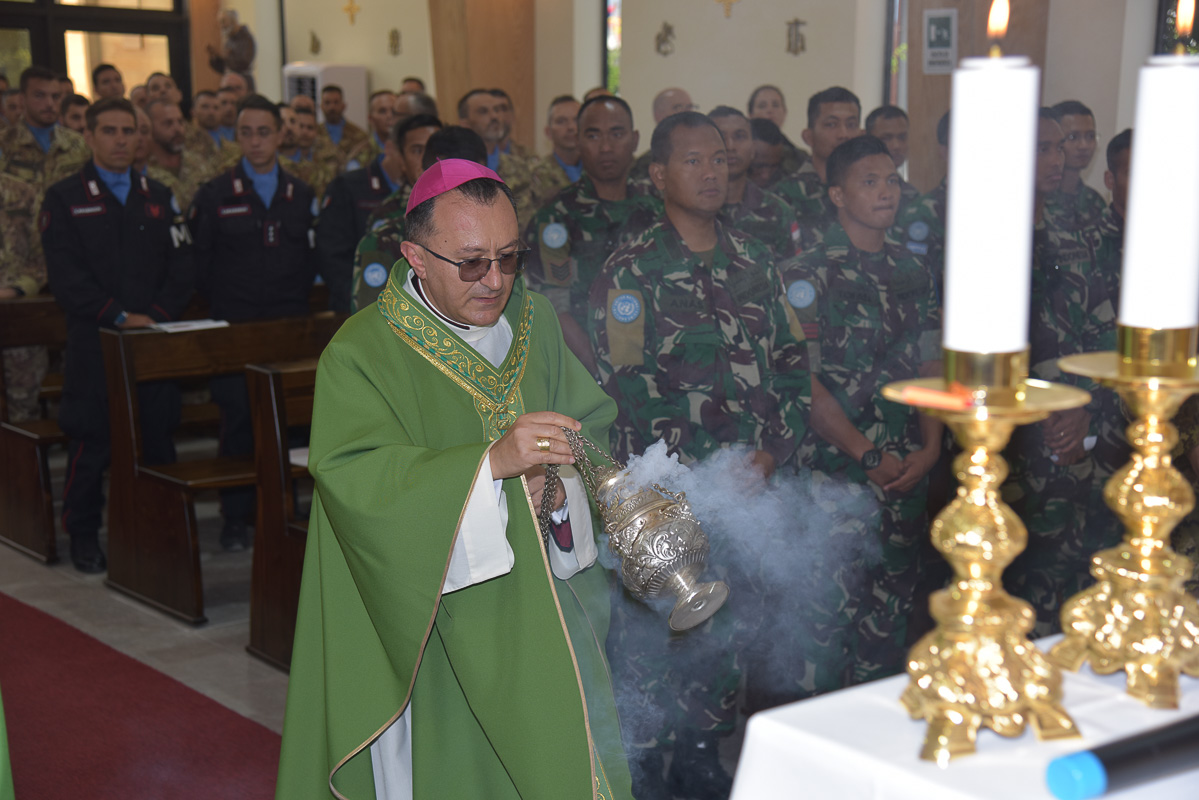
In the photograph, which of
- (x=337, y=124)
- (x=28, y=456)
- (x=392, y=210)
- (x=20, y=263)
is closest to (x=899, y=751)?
(x=392, y=210)

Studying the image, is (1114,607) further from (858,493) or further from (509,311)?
(858,493)

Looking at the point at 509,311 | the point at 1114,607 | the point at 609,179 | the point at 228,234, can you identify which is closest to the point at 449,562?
the point at 509,311

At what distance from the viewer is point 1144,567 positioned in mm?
1089

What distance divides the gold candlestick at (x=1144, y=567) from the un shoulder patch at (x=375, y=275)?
3435 millimetres

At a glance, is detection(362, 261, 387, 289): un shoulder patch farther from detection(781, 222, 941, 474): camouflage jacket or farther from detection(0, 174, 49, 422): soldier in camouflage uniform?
detection(0, 174, 49, 422): soldier in camouflage uniform

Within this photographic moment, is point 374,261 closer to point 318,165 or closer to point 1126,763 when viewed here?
point 1126,763

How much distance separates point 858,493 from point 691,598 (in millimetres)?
1972

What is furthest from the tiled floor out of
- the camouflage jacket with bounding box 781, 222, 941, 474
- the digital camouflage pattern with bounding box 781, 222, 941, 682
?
the camouflage jacket with bounding box 781, 222, 941, 474

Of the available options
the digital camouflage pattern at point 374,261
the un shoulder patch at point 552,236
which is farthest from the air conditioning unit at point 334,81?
the digital camouflage pattern at point 374,261

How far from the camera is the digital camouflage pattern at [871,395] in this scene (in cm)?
377

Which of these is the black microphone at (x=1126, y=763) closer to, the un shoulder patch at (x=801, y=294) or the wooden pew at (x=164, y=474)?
the un shoulder patch at (x=801, y=294)

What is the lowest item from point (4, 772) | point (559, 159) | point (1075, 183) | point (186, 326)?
point (4, 772)

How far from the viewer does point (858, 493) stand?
3740 mm

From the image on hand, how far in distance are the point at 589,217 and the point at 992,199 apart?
413cm
